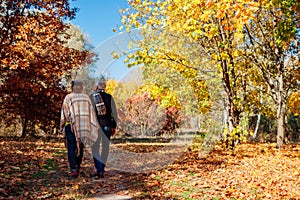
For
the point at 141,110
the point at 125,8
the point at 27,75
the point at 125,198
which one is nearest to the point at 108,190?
the point at 125,198

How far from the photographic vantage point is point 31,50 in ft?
39.7

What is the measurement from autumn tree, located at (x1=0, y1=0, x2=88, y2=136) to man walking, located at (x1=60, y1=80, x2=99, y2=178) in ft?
19.9

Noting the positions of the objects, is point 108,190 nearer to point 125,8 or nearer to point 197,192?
point 197,192

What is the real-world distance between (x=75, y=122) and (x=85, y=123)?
192mm

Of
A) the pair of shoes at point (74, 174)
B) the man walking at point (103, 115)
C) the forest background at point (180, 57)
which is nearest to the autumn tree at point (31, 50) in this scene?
the forest background at point (180, 57)

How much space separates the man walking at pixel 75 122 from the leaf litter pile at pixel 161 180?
1.99ft

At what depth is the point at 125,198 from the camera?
512 cm

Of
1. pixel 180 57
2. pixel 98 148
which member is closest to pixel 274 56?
pixel 180 57

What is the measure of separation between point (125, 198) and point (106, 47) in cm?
806

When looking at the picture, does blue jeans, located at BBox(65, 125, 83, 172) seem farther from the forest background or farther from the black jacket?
the forest background

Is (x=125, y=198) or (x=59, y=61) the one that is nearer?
(x=125, y=198)

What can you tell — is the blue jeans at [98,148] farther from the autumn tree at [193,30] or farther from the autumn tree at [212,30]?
the autumn tree at [193,30]

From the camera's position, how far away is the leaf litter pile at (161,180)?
211 inches

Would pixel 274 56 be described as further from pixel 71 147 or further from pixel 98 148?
pixel 71 147
